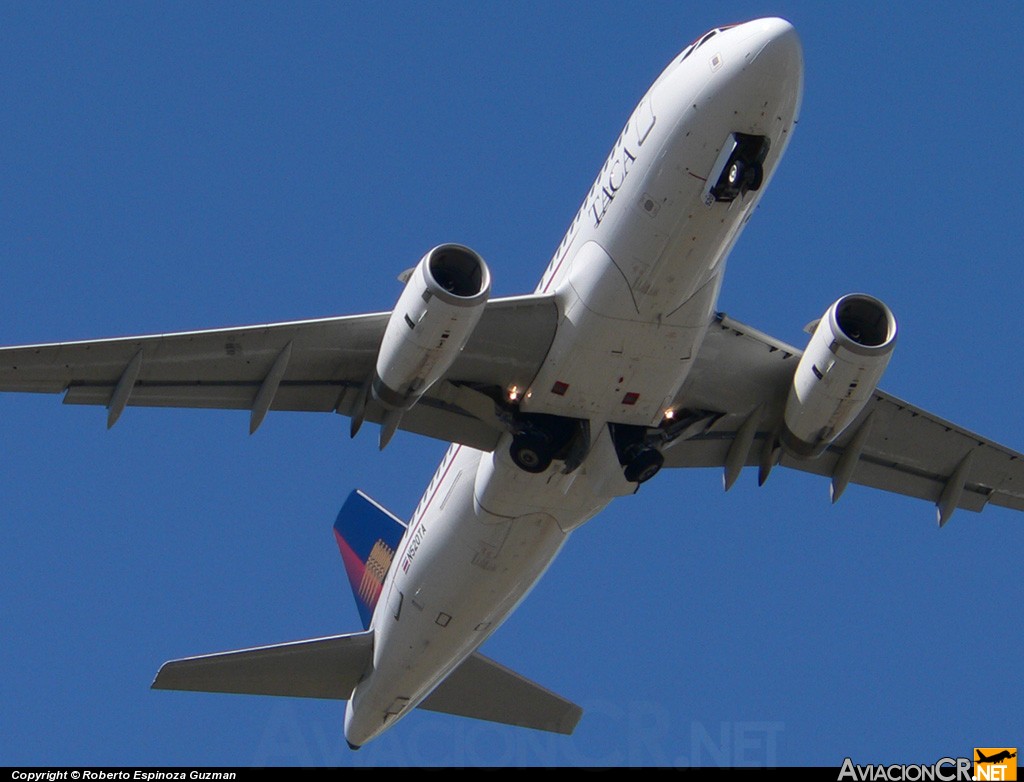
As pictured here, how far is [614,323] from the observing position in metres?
23.3

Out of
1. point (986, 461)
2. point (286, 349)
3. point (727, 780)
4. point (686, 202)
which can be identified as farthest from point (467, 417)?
point (986, 461)

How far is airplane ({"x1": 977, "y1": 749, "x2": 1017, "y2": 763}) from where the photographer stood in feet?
73.7

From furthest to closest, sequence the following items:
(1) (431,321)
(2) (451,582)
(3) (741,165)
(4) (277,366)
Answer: (2) (451,582)
(4) (277,366)
(1) (431,321)
(3) (741,165)

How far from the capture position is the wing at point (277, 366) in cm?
2386

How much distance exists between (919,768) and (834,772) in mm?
1197

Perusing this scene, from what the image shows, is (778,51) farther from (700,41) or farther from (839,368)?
(839,368)

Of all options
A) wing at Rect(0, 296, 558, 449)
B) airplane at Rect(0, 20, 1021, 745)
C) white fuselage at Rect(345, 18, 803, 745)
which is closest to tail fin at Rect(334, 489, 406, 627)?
airplane at Rect(0, 20, 1021, 745)

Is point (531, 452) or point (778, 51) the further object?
point (531, 452)

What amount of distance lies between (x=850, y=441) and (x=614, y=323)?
6522 millimetres

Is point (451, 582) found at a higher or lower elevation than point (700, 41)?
lower

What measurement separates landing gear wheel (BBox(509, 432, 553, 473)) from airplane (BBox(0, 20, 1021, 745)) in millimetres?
47

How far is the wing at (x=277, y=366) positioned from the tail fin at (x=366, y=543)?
4202 millimetres

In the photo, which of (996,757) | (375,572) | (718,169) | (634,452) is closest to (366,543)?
(375,572)

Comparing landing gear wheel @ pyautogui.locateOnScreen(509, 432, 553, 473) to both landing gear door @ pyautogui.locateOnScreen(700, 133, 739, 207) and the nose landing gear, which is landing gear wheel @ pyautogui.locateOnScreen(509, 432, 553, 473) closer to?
landing gear door @ pyautogui.locateOnScreen(700, 133, 739, 207)
